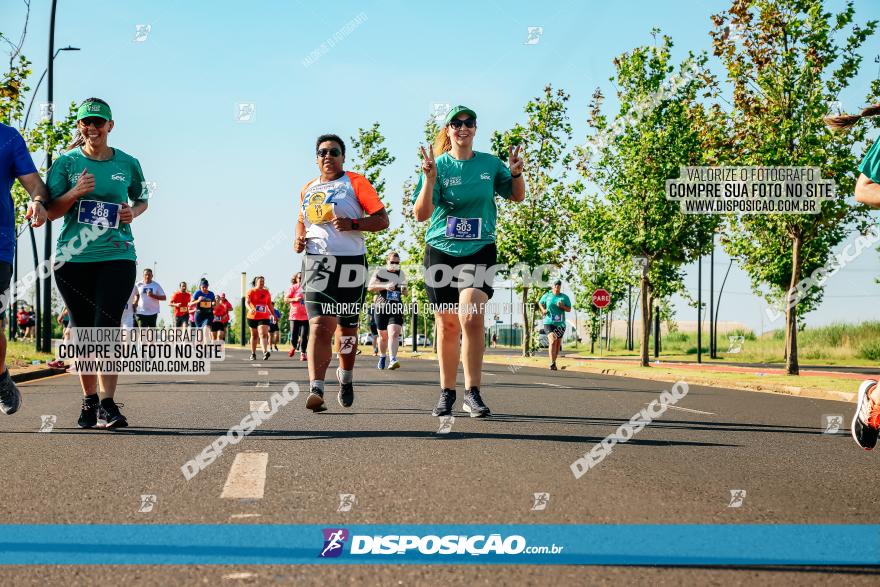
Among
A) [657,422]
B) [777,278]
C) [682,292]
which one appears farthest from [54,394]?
[682,292]

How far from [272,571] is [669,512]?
186 cm

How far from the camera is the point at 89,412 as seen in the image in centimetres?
729

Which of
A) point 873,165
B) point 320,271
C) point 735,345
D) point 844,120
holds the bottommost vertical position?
point 735,345

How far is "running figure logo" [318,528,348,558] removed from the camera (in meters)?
3.37

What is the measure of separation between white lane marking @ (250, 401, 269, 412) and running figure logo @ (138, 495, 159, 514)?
14.8ft

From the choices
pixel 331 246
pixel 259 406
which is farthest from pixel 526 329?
pixel 331 246

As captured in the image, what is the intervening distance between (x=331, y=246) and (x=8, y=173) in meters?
2.63

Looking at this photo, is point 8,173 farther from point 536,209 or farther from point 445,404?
point 536,209

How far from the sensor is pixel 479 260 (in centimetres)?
795

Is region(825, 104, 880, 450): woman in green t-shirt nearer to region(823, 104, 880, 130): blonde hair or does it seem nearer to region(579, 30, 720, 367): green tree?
region(823, 104, 880, 130): blonde hair

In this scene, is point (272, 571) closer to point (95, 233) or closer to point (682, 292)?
point (95, 233)

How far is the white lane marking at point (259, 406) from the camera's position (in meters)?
8.92

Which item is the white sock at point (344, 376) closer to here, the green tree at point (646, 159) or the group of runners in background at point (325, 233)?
the group of runners in background at point (325, 233)

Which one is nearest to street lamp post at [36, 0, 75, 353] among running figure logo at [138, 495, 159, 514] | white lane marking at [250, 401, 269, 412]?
white lane marking at [250, 401, 269, 412]
